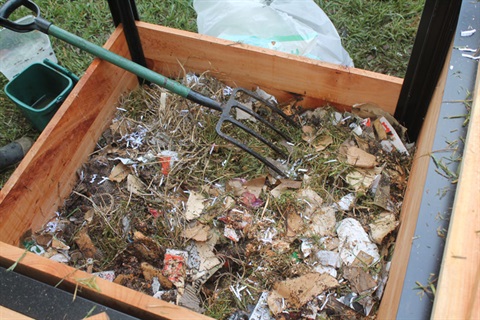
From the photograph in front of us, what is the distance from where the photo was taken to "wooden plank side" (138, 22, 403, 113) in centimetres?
208

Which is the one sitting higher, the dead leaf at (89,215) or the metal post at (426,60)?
the metal post at (426,60)

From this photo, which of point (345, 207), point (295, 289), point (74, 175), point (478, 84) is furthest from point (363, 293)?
point (74, 175)

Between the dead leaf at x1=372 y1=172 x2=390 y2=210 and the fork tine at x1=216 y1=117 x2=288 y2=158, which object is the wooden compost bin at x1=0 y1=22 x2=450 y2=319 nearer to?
the dead leaf at x1=372 y1=172 x2=390 y2=210

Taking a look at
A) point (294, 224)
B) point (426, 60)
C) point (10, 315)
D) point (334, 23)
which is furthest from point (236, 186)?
point (334, 23)

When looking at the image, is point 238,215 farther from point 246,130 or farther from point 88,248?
point 88,248

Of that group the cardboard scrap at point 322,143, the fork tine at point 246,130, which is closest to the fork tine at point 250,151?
the fork tine at point 246,130

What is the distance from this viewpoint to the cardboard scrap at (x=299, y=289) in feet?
5.70

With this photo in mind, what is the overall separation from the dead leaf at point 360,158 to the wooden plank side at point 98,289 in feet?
3.32

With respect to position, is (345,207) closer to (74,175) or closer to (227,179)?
(227,179)

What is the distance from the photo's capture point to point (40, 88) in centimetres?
254

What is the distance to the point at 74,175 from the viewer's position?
7.14 feet

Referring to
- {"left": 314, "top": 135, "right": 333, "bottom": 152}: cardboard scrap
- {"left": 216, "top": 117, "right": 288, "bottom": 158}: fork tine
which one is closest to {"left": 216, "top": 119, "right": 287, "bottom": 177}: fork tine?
{"left": 216, "top": 117, "right": 288, "bottom": 158}: fork tine

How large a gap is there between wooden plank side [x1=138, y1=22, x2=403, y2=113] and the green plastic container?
472 millimetres

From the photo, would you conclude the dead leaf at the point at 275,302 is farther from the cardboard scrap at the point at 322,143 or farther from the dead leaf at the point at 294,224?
the cardboard scrap at the point at 322,143
